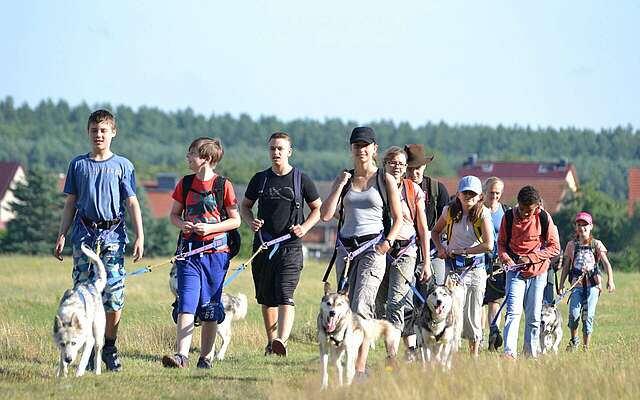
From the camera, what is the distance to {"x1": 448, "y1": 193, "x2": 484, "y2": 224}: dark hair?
1220cm

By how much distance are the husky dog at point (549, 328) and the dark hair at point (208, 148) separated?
5.40 metres

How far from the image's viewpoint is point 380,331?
10836 millimetres

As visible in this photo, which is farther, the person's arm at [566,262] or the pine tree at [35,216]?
the pine tree at [35,216]

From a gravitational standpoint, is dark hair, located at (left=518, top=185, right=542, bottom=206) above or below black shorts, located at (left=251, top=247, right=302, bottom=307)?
above

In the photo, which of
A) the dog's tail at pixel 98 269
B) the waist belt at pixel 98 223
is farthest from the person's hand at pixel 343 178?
the dog's tail at pixel 98 269

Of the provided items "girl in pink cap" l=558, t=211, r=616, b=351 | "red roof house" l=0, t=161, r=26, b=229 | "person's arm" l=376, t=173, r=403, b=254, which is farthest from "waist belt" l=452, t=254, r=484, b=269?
"red roof house" l=0, t=161, r=26, b=229

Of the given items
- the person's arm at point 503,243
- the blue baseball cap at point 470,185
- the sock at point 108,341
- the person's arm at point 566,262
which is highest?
the blue baseball cap at point 470,185

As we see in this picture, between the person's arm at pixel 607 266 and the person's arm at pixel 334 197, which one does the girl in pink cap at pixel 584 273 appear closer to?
the person's arm at pixel 607 266

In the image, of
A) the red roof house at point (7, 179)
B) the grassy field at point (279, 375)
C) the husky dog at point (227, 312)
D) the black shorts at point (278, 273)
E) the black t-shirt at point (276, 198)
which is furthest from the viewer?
the red roof house at point (7, 179)

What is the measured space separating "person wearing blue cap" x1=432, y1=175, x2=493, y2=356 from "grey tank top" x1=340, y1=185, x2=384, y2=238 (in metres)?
1.53

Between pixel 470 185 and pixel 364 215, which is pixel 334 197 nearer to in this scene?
pixel 364 215

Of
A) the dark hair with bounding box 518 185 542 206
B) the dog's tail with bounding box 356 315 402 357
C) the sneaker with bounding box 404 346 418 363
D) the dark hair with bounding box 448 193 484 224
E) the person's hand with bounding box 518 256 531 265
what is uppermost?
the dark hair with bounding box 518 185 542 206

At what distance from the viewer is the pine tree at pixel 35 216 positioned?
241 feet

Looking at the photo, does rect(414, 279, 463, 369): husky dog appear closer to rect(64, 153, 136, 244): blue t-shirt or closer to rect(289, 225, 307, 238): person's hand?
rect(289, 225, 307, 238): person's hand
